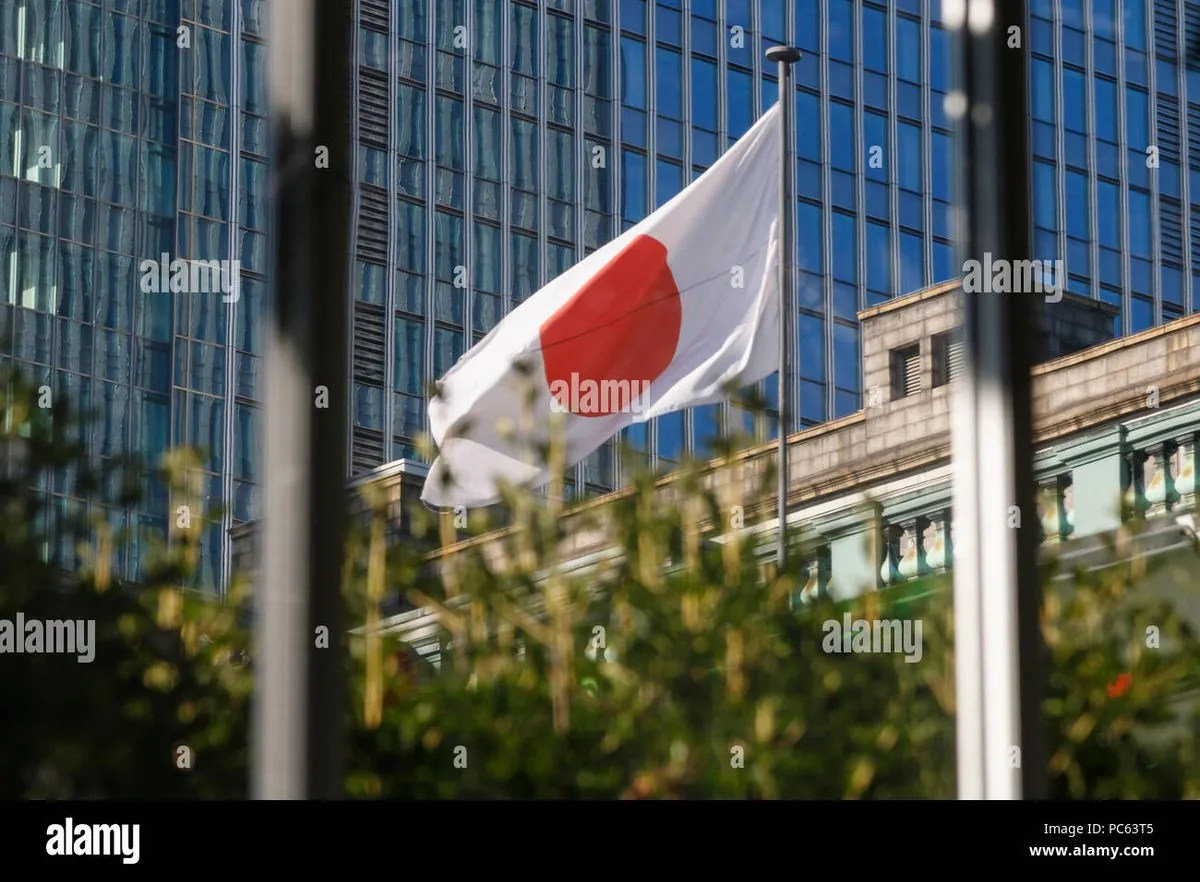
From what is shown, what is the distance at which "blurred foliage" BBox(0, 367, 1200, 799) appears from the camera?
9.73ft

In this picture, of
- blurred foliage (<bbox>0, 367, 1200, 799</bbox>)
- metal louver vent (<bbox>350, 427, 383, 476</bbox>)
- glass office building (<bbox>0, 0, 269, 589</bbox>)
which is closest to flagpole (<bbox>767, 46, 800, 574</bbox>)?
blurred foliage (<bbox>0, 367, 1200, 799</bbox>)

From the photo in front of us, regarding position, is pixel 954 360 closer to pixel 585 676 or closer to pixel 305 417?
pixel 585 676

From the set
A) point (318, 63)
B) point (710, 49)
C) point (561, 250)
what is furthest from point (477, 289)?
point (710, 49)

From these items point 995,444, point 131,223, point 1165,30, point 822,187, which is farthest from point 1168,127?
point 822,187

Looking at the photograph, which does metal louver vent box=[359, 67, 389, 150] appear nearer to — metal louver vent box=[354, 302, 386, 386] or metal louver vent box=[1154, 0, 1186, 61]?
metal louver vent box=[354, 302, 386, 386]

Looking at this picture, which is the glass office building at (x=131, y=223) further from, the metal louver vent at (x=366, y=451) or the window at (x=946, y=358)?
the window at (x=946, y=358)

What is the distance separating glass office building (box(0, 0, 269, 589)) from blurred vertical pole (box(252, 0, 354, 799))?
166 mm

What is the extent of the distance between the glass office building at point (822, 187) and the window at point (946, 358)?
0.33 feet

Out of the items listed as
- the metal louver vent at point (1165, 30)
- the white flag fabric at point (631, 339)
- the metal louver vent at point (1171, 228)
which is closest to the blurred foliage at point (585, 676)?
the white flag fabric at point (631, 339)

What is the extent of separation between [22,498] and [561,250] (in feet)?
4.31

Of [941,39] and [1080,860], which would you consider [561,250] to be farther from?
[1080,860]

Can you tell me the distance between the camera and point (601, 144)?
20.3 feet

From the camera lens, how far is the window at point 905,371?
3621mm

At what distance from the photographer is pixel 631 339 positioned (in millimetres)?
4270
